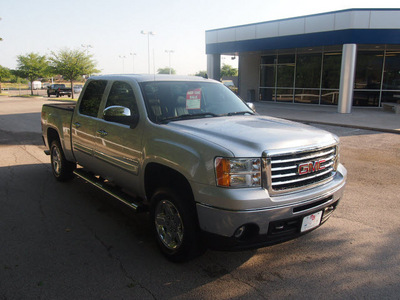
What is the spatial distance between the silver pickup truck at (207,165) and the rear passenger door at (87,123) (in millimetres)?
57

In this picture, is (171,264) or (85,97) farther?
(85,97)

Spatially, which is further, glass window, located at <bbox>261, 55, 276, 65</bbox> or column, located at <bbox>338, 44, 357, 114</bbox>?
glass window, located at <bbox>261, 55, 276, 65</bbox>

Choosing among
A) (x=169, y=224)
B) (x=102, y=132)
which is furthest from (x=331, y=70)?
(x=169, y=224)

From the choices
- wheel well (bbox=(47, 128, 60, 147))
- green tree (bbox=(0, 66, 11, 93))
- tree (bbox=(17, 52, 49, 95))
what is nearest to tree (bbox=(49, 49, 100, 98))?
tree (bbox=(17, 52, 49, 95))

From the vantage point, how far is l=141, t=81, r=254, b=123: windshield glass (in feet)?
13.1

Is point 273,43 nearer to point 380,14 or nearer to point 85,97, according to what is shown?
point 380,14

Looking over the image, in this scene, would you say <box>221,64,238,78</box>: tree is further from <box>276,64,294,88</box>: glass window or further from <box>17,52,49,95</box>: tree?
<box>276,64,294,88</box>: glass window

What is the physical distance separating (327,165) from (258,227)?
112 cm

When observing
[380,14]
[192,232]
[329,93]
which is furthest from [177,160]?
[329,93]

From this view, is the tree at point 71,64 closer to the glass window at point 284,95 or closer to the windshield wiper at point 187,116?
the glass window at point 284,95

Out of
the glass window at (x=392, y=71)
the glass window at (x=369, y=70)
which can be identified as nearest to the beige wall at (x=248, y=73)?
the glass window at (x=369, y=70)

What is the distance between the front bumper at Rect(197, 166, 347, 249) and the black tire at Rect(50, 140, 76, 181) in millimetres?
3781

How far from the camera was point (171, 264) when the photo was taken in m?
3.47

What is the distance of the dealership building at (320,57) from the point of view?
16.7 m
